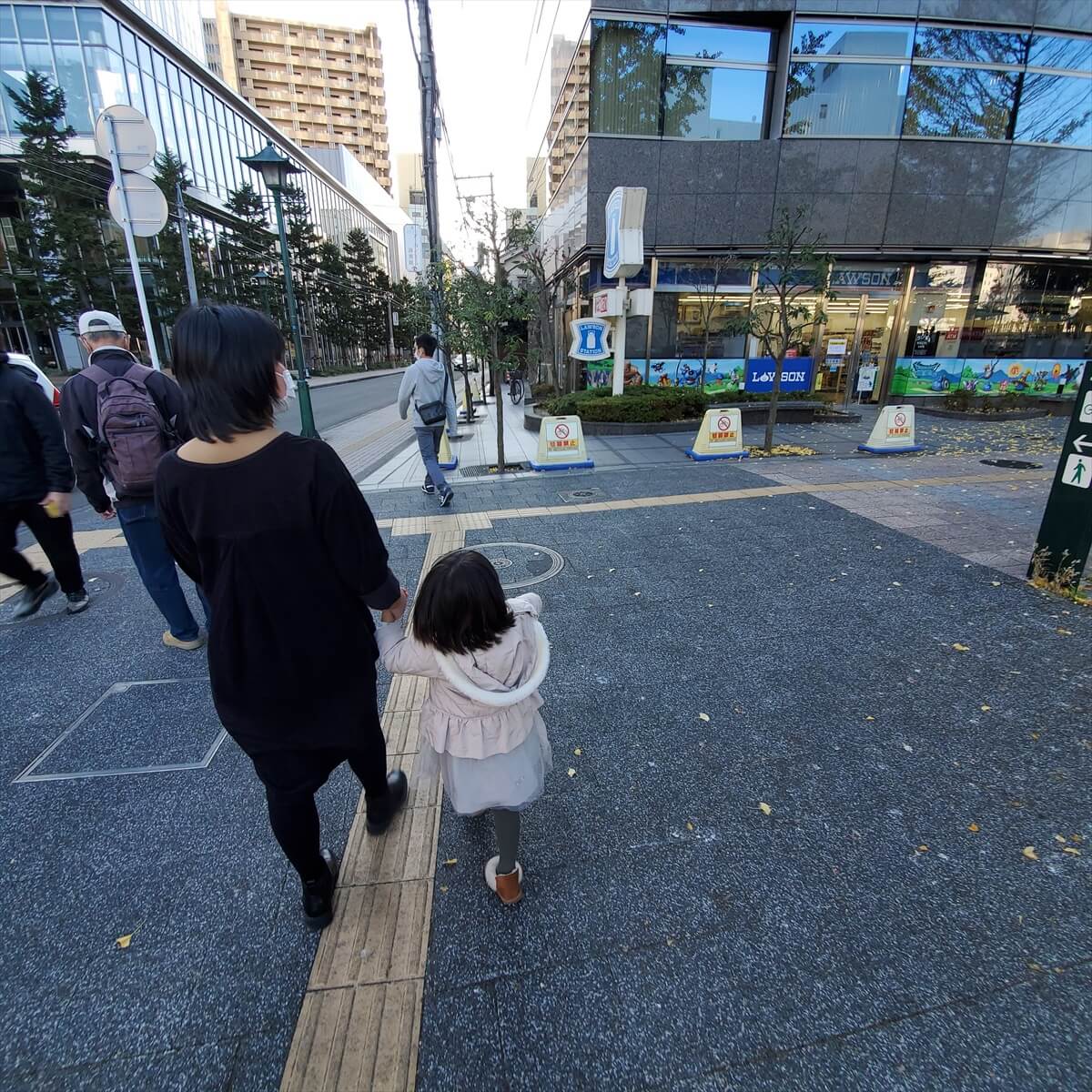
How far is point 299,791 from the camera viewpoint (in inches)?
69.2

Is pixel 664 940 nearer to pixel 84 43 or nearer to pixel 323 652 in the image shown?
pixel 323 652

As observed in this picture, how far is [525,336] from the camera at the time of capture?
2097 centimetres

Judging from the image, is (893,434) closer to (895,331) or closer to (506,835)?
(895,331)

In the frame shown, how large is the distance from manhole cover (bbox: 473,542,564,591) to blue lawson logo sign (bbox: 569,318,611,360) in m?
7.43

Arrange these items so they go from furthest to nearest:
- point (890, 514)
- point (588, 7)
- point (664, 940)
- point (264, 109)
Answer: point (264, 109) < point (588, 7) < point (890, 514) < point (664, 940)

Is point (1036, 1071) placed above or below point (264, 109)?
below

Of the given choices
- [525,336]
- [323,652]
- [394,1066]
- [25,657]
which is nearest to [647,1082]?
[394,1066]

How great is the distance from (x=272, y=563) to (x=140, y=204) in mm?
7241

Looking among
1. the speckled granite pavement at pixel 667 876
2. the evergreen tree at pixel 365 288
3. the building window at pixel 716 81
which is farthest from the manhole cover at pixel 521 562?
the evergreen tree at pixel 365 288

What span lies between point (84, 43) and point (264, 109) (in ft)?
215

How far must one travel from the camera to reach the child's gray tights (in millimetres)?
1932

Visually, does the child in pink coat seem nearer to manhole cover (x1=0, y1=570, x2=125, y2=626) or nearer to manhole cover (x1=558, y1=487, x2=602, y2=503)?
manhole cover (x1=0, y1=570, x2=125, y2=626)

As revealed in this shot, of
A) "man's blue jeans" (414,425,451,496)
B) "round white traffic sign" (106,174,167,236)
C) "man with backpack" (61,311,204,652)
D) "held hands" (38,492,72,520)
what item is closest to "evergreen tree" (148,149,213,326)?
"round white traffic sign" (106,174,167,236)

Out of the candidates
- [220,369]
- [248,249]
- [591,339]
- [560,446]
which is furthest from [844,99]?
[248,249]
